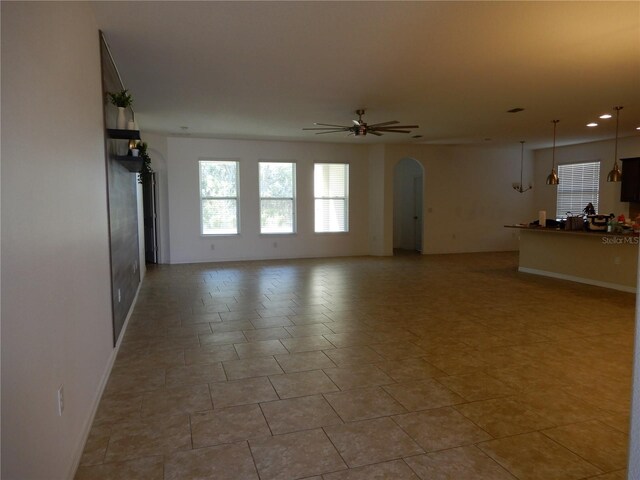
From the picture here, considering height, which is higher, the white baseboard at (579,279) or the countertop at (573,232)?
the countertop at (573,232)

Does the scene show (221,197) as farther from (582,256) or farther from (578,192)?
(578,192)

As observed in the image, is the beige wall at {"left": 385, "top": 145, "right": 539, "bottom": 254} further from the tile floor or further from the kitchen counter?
the tile floor

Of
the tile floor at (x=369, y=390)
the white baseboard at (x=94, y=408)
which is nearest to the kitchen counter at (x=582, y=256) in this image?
the tile floor at (x=369, y=390)

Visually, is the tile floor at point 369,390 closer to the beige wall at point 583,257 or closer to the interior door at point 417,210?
the beige wall at point 583,257

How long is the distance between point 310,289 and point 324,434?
4056 millimetres

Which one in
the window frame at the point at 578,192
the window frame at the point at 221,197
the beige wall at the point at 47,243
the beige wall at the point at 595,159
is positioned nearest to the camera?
the beige wall at the point at 47,243

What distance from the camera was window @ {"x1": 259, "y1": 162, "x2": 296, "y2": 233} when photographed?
31.7ft

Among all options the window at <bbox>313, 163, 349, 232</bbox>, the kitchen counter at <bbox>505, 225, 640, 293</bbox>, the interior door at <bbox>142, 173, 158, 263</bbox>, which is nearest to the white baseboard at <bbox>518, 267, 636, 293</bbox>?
the kitchen counter at <bbox>505, 225, 640, 293</bbox>

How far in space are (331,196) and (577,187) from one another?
19.2 feet

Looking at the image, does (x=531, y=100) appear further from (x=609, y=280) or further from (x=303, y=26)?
(x=303, y=26)

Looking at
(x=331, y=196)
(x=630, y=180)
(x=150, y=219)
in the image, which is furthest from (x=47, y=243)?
(x=630, y=180)

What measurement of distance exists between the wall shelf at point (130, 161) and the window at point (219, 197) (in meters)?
4.83

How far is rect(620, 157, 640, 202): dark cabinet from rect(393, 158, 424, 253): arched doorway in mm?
4372

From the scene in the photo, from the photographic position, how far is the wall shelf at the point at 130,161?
4102 mm
